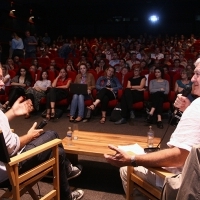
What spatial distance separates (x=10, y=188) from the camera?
186 cm

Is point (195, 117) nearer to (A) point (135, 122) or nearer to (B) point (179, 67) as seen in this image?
(A) point (135, 122)

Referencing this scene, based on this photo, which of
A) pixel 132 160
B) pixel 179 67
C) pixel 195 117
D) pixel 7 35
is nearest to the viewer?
pixel 195 117

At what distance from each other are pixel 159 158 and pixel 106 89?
3.53 meters

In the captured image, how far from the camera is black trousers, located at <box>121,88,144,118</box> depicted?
4879mm

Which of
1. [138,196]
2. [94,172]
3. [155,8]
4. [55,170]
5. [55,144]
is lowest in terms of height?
[94,172]

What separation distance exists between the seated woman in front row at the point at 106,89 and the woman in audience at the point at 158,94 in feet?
2.09

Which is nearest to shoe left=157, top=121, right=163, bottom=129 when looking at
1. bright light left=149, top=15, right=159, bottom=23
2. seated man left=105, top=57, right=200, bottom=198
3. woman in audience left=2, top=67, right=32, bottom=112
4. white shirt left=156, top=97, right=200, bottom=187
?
woman in audience left=2, top=67, right=32, bottom=112

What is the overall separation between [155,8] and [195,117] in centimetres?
1279

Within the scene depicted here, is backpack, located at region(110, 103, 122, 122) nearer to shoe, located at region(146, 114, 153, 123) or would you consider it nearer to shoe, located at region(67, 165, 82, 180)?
shoe, located at region(146, 114, 153, 123)

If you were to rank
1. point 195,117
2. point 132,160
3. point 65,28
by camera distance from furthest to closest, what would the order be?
1. point 65,28
2. point 132,160
3. point 195,117

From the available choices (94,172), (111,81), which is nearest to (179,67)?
(111,81)

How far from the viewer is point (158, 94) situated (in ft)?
15.7

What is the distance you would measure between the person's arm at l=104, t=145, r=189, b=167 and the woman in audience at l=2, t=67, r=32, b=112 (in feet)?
13.5

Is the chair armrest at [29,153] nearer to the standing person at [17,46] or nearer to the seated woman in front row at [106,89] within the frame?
the seated woman in front row at [106,89]
